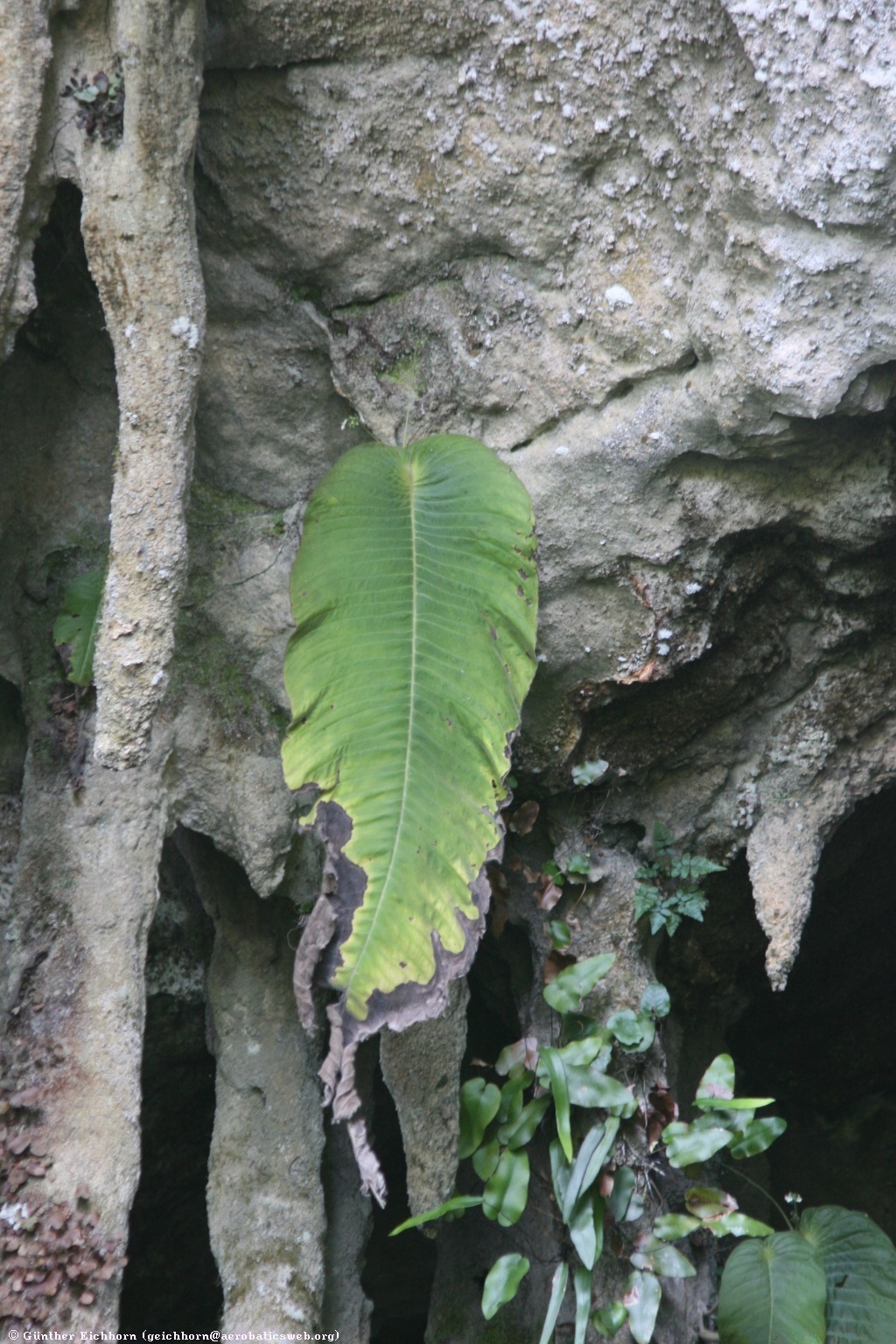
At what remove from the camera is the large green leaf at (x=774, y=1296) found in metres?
2.41

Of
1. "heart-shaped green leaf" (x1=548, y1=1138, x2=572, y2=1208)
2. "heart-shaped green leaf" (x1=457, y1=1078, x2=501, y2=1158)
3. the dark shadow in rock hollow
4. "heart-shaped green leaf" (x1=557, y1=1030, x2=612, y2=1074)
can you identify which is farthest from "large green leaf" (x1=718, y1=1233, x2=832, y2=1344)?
the dark shadow in rock hollow

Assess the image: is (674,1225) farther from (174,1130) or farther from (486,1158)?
(174,1130)

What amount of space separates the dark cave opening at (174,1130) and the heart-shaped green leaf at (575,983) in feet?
4.15

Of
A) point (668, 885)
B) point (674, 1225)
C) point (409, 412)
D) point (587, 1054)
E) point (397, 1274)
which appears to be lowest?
point (397, 1274)

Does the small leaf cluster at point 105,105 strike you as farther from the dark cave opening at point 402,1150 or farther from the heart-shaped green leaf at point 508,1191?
the heart-shaped green leaf at point 508,1191

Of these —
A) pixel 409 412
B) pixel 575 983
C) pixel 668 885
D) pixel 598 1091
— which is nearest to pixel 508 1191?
pixel 598 1091

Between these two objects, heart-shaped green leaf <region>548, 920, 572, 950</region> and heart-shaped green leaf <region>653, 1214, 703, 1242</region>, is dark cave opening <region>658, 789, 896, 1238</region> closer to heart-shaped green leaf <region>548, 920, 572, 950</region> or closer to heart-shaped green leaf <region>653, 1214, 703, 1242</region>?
heart-shaped green leaf <region>548, 920, 572, 950</region>

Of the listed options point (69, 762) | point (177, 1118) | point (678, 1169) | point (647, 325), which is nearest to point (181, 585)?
point (69, 762)

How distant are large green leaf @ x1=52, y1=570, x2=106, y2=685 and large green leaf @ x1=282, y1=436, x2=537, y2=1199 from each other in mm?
587

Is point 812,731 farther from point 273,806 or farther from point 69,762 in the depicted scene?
point 69,762

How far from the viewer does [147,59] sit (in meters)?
1.97

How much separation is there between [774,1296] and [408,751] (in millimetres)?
1569

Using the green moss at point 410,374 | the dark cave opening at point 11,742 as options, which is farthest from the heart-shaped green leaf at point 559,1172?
the green moss at point 410,374

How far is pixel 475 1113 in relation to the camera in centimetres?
255
